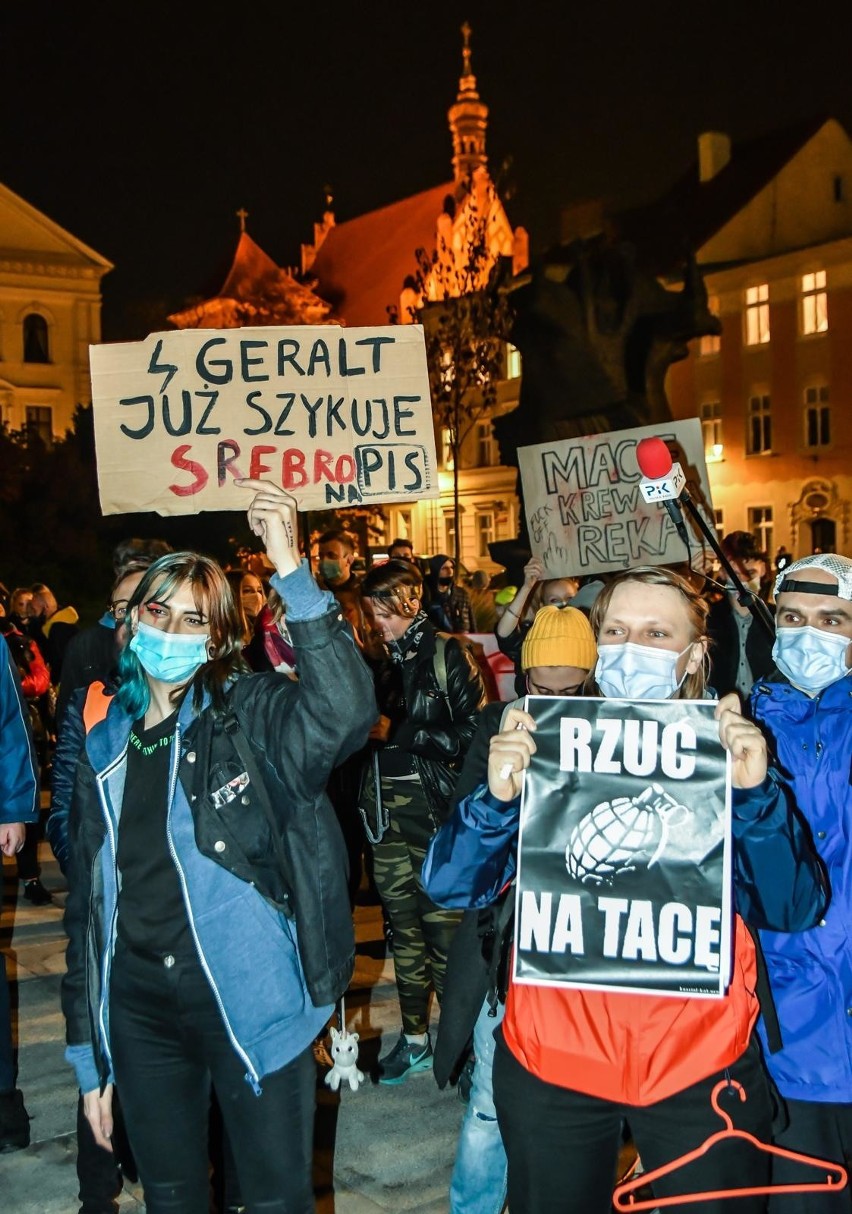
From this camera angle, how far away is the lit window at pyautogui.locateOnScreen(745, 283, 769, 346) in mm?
42688

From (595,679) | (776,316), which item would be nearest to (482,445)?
(776,316)

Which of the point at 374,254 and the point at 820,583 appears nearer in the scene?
the point at 820,583

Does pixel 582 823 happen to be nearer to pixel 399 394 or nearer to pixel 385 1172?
pixel 385 1172

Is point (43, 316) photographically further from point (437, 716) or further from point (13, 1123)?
point (13, 1123)

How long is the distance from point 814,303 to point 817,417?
353cm

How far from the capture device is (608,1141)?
8.96 feet

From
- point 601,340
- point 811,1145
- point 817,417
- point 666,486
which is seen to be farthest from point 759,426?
point 811,1145

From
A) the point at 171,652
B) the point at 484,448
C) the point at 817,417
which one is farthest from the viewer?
the point at 484,448

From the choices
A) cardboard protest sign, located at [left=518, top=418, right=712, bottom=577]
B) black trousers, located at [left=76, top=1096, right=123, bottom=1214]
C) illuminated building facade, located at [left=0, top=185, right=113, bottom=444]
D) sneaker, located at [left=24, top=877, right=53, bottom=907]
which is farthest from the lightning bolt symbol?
illuminated building facade, located at [left=0, top=185, right=113, bottom=444]

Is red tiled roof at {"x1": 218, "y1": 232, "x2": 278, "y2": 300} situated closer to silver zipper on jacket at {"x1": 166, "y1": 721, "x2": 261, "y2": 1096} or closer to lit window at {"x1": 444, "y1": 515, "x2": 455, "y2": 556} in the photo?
lit window at {"x1": 444, "y1": 515, "x2": 455, "y2": 556}

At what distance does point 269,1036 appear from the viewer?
296 centimetres

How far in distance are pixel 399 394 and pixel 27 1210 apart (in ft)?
10.7

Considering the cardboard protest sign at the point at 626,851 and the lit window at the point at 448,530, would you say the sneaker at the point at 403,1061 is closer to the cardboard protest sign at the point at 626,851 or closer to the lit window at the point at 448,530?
the cardboard protest sign at the point at 626,851

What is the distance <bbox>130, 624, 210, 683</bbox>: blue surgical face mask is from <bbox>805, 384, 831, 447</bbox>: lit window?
39956mm
